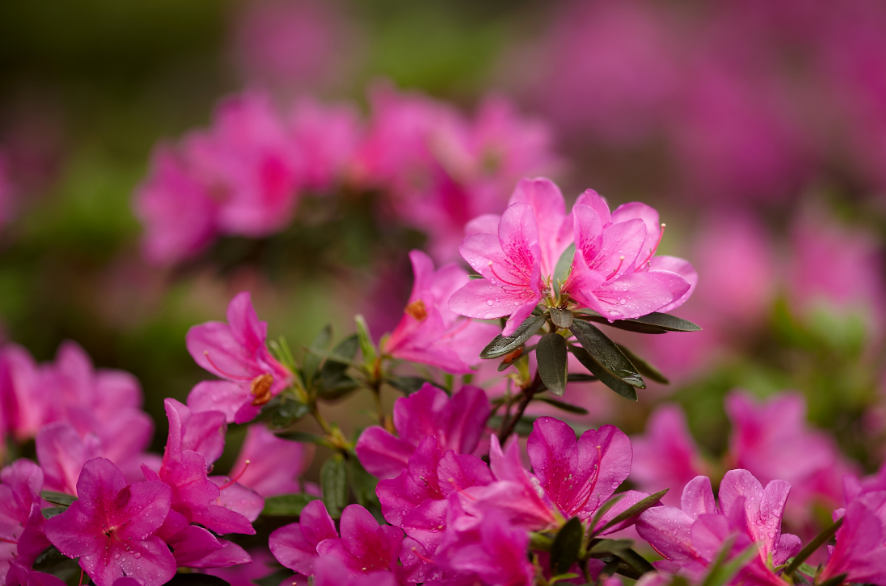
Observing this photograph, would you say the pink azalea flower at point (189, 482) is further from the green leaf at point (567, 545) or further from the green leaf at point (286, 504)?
the green leaf at point (567, 545)

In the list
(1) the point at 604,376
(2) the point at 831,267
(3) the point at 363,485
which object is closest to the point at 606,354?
(1) the point at 604,376

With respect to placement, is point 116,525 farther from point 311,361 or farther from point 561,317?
point 561,317

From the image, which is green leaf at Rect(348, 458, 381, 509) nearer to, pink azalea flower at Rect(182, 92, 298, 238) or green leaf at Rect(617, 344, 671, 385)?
green leaf at Rect(617, 344, 671, 385)

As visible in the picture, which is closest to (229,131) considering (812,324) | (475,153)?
(475,153)

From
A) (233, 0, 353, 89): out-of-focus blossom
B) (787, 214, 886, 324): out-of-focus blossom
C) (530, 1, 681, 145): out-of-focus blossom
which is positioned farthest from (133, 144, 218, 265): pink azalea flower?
(233, 0, 353, 89): out-of-focus blossom

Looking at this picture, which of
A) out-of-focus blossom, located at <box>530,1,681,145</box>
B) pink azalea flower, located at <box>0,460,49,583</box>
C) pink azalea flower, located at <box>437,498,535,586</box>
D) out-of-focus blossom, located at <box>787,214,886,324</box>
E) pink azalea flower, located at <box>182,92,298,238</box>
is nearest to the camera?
pink azalea flower, located at <box>437,498,535,586</box>

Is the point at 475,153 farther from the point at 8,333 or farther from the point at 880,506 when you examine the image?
the point at 8,333
